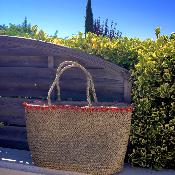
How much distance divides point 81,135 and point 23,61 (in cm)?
203

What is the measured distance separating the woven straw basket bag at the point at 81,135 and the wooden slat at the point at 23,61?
4.37ft

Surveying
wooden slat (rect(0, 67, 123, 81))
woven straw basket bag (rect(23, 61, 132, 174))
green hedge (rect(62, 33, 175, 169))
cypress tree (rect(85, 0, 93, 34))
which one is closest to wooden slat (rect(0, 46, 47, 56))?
wooden slat (rect(0, 67, 123, 81))

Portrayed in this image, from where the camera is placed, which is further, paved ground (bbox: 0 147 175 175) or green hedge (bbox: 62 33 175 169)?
green hedge (bbox: 62 33 175 169)

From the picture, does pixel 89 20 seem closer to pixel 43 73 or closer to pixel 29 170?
pixel 43 73

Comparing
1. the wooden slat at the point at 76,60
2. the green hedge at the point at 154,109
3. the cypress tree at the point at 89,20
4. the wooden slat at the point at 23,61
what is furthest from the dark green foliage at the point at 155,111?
the cypress tree at the point at 89,20

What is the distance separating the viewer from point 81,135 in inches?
177

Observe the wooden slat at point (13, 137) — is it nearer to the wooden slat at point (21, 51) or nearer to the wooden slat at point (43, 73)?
the wooden slat at point (43, 73)

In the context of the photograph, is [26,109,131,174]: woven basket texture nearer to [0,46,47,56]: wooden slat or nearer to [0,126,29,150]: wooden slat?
[0,126,29,150]: wooden slat

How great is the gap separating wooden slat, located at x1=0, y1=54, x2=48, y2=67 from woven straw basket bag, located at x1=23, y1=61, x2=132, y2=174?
1.33 m

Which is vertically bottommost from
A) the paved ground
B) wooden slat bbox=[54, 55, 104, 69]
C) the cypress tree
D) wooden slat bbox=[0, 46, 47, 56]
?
the paved ground

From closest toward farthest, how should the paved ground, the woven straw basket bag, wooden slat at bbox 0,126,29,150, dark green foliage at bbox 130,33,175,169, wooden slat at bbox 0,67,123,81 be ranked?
the woven straw basket bag
the paved ground
dark green foliage at bbox 130,33,175,169
wooden slat at bbox 0,67,123,81
wooden slat at bbox 0,126,29,150

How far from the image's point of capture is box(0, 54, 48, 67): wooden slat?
232 inches

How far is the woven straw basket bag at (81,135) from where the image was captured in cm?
442

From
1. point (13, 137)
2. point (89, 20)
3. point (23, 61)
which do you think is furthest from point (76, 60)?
point (89, 20)
